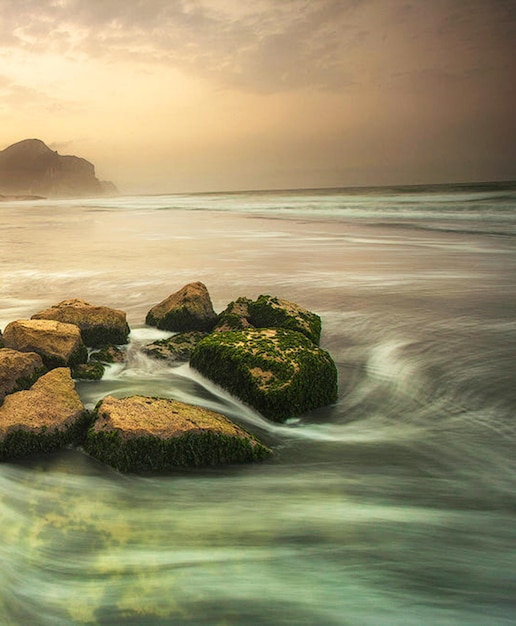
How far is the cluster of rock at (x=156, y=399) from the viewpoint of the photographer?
296cm

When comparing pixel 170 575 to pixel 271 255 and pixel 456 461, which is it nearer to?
pixel 456 461

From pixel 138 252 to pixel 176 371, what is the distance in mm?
10513

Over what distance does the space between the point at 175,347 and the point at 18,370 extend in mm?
1609

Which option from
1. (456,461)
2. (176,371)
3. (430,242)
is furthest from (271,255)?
(456,461)

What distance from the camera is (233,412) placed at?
3.81 m

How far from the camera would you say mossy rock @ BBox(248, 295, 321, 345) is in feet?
15.8

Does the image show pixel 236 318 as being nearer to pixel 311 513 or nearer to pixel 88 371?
pixel 88 371

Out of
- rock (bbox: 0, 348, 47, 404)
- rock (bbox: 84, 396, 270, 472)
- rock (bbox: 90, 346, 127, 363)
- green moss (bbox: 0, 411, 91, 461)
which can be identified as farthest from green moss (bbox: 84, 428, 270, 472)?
rock (bbox: 90, 346, 127, 363)

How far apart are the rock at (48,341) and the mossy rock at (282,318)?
5.79ft

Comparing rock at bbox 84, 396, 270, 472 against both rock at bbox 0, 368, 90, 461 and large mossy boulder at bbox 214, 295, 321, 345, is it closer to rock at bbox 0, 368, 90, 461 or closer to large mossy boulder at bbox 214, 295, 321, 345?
rock at bbox 0, 368, 90, 461

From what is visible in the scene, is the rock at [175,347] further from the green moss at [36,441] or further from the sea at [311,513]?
the green moss at [36,441]

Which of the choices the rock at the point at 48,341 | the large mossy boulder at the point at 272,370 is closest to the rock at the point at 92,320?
the rock at the point at 48,341

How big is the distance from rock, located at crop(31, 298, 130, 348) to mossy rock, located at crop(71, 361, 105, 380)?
64 cm

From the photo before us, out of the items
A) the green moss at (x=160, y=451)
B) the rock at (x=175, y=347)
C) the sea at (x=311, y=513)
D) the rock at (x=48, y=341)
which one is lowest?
the sea at (x=311, y=513)
